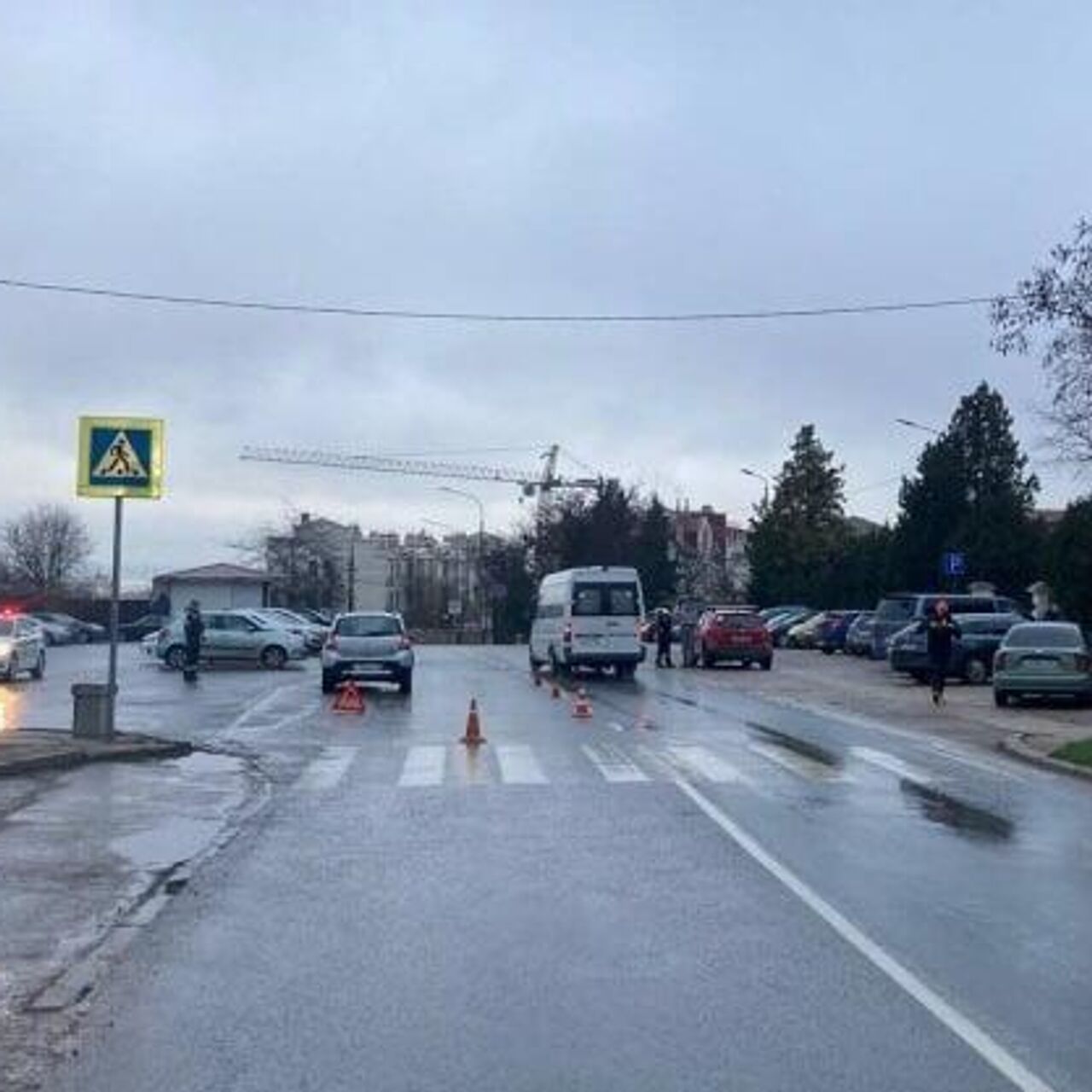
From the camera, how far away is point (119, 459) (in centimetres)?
2227

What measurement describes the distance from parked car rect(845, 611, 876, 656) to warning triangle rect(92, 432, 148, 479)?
127 ft

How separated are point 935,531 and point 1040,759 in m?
53.1

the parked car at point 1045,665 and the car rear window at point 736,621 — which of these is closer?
the parked car at point 1045,665

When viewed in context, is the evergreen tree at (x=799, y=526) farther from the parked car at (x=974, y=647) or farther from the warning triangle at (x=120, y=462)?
the warning triangle at (x=120, y=462)

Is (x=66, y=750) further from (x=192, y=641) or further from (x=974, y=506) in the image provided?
(x=974, y=506)

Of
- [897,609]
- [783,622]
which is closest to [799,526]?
[783,622]

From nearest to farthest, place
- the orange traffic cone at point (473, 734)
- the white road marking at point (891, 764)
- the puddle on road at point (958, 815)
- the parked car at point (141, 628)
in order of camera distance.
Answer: the puddle on road at point (958, 815), the white road marking at point (891, 764), the orange traffic cone at point (473, 734), the parked car at point (141, 628)

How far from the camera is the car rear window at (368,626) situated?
38031 millimetres

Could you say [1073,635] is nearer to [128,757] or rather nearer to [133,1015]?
[128,757]

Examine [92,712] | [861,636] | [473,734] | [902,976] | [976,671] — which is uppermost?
[861,636]

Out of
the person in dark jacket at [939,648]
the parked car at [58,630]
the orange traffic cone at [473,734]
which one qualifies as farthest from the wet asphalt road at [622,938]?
the parked car at [58,630]

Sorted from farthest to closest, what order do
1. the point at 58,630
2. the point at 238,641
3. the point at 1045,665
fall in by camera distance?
the point at 58,630, the point at 238,641, the point at 1045,665

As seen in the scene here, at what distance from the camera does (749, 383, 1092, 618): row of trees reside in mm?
59562

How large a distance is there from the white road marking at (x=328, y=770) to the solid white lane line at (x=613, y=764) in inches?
109
